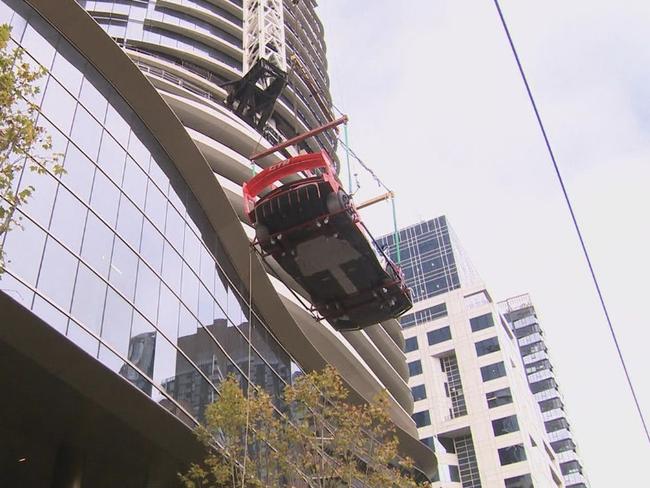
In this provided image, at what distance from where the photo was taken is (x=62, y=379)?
14.7 m

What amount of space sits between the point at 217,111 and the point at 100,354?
2302cm

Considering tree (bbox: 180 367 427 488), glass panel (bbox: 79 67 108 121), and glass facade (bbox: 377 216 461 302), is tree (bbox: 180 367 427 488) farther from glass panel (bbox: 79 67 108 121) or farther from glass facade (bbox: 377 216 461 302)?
glass facade (bbox: 377 216 461 302)

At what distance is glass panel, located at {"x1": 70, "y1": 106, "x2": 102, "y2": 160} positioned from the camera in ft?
54.2

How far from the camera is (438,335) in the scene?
77.8m

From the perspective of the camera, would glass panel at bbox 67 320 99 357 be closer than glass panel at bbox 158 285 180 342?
Yes

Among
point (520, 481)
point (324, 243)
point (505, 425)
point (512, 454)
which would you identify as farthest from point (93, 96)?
point (505, 425)

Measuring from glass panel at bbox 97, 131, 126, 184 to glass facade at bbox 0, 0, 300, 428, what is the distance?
3 centimetres

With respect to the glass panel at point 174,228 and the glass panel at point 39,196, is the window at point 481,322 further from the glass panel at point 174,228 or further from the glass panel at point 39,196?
the glass panel at point 39,196

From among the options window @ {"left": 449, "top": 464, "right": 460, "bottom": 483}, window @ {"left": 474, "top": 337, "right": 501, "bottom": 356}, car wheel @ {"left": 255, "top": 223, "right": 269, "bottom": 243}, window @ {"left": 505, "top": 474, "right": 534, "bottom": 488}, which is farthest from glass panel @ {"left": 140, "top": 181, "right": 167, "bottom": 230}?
window @ {"left": 474, "top": 337, "right": 501, "bottom": 356}

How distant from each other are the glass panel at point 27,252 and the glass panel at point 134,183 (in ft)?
13.7

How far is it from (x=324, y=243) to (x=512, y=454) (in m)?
52.3

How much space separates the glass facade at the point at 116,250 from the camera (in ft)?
46.2

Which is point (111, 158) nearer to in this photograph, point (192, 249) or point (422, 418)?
point (192, 249)

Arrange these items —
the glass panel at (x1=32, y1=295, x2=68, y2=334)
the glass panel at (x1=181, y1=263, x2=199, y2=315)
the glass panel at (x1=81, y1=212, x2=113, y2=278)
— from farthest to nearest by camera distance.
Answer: the glass panel at (x1=181, y1=263, x2=199, y2=315) → the glass panel at (x1=81, y1=212, x2=113, y2=278) → the glass panel at (x1=32, y1=295, x2=68, y2=334)
